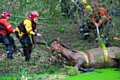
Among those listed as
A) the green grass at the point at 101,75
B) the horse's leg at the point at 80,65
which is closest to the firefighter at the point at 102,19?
the horse's leg at the point at 80,65

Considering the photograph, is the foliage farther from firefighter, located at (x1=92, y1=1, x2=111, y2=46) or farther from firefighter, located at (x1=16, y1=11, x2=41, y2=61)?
firefighter, located at (x1=92, y1=1, x2=111, y2=46)

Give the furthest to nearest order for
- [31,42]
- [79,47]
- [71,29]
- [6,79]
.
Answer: [71,29], [79,47], [31,42], [6,79]

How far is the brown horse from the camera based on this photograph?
364 inches

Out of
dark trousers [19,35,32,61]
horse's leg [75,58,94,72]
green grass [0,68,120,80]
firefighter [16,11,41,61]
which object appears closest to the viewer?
green grass [0,68,120,80]

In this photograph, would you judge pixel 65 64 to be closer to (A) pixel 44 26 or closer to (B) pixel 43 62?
(B) pixel 43 62

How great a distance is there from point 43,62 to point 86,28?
11.1 feet

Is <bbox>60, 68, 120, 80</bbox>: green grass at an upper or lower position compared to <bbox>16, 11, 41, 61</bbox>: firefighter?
lower

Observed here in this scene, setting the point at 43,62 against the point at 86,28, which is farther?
the point at 86,28

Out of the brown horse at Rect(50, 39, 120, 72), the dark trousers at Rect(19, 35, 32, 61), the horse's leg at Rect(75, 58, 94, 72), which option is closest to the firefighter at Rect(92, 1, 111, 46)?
the brown horse at Rect(50, 39, 120, 72)

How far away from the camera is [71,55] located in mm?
9305

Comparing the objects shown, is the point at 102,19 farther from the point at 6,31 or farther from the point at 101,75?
the point at 6,31

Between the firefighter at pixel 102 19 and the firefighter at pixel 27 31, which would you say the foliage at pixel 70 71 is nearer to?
the firefighter at pixel 27 31

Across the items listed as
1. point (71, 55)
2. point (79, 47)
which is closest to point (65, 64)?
point (71, 55)

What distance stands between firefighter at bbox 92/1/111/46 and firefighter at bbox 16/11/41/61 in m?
1.63
